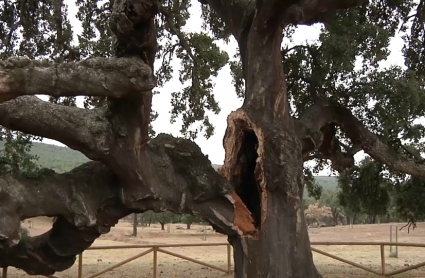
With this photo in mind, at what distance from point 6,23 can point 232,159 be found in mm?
6580

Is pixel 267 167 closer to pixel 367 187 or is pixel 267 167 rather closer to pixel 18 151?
pixel 18 151

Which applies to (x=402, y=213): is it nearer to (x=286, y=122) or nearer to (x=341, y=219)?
(x=286, y=122)

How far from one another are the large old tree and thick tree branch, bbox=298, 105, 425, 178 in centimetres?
3

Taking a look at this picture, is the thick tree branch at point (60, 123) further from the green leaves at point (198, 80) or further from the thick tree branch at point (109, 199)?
the green leaves at point (198, 80)

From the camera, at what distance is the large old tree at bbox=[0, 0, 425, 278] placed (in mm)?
5660

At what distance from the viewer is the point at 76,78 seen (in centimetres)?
502

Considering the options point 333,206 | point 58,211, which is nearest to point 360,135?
point 58,211

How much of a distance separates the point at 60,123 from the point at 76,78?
1060 millimetres

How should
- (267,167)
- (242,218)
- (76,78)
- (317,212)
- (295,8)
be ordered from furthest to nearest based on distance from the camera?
(317,212), (295,8), (242,218), (267,167), (76,78)

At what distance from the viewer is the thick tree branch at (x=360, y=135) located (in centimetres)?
941

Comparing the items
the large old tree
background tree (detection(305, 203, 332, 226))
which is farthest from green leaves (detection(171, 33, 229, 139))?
background tree (detection(305, 203, 332, 226))

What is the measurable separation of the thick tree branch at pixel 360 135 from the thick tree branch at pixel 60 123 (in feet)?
14.5

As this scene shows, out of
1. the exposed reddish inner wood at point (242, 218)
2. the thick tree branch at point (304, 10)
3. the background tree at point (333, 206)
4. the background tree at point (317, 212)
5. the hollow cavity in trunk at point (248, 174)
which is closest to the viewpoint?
the exposed reddish inner wood at point (242, 218)

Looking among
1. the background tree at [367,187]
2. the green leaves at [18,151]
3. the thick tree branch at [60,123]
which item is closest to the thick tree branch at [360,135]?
the background tree at [367,187]
